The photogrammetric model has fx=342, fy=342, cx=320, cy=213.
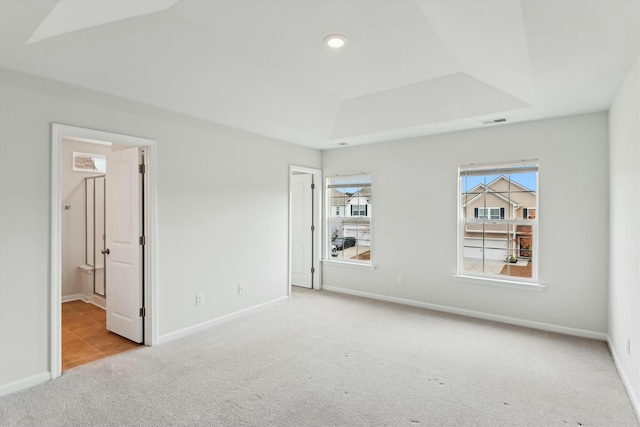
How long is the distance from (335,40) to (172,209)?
2382 mm

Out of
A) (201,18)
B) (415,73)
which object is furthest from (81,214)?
(415,73)

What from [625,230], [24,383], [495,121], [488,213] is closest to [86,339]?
[24,383]

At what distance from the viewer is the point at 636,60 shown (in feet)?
7.97

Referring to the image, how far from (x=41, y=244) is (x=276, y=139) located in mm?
3042

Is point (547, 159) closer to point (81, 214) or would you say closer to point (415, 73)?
point (415, 73)

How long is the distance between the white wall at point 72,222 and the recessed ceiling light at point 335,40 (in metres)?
4.63

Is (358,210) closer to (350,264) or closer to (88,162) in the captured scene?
(350,264)

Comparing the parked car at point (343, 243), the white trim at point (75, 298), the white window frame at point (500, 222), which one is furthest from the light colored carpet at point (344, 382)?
the white trim at point (75, 298)

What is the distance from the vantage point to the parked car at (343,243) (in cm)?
578

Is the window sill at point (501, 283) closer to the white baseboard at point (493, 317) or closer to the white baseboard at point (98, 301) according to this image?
the white baseboard at point (493, 317)

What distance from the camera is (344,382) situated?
2.79 metres

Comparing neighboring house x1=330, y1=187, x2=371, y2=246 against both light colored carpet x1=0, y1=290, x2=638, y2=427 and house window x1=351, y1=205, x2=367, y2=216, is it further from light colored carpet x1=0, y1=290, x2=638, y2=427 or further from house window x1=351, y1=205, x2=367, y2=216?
light colored carpet x1=0, y1=290, x2=638, y2=427

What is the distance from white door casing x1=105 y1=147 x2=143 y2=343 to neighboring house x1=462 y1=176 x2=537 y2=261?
3.99 metres

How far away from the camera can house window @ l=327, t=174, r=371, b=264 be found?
5.53 m
